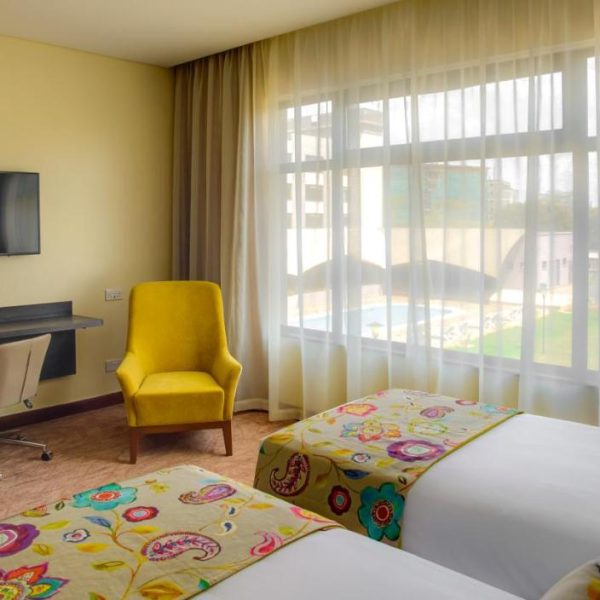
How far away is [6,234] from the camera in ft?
14.3

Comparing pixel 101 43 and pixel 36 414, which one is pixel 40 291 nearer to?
pixel 36 414

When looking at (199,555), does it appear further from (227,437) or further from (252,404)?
(252,404)

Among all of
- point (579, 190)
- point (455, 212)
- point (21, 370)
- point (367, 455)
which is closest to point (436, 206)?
point (455, 212)

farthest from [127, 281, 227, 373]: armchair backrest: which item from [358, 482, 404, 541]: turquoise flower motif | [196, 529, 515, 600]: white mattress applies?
[196, 529, 515, 600]: white mattress

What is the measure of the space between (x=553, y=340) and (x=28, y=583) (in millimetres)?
2845

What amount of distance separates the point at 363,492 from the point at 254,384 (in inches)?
117

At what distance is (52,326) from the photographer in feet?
14.0

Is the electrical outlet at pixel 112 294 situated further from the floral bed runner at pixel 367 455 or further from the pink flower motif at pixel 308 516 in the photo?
the pink flower motif at pixel 308 516

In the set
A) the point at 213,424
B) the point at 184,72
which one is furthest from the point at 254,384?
the point at 184,72

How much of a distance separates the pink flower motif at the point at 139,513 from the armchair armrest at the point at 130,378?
2163 mm

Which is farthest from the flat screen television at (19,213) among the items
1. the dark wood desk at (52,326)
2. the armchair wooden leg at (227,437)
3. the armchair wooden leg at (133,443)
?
the armchair wooden leg at (227,437)

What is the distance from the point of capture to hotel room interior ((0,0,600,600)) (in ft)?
5.59

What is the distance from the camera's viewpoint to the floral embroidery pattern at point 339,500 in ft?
7.02

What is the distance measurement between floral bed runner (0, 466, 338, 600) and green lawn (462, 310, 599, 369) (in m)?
2.16
